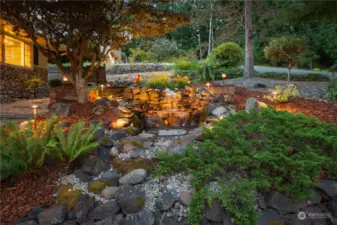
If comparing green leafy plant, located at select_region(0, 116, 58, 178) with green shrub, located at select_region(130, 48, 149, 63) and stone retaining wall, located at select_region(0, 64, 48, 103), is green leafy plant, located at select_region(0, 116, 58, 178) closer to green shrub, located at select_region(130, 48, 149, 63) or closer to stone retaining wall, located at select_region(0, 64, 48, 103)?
stone retaining wall, located at select_region(0, 64, 48, 103)

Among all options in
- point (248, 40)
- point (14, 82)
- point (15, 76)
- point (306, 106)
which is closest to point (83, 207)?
point (306, 106)

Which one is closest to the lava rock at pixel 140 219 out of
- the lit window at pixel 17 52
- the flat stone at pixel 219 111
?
the flat stone at pixel 219 111

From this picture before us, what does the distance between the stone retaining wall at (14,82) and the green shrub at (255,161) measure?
26.4 ft

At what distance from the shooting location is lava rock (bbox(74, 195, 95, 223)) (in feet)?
9.87

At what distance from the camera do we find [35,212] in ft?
9.79

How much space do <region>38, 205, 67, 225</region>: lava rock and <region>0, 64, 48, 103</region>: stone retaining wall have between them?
7.57 m

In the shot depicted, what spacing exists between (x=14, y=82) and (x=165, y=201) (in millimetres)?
9062

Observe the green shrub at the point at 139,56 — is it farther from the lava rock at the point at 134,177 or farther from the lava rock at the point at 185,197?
the lava rock at the point at 185,197

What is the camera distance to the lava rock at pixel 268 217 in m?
3.03

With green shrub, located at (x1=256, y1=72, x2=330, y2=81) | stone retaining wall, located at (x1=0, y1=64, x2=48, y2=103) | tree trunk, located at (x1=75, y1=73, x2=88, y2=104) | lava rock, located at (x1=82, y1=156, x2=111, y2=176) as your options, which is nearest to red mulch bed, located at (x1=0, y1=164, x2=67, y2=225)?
lava rock, located at (x1=82, y1=156, x2=111, y2=176)

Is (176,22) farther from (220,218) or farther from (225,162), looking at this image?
(220,218)

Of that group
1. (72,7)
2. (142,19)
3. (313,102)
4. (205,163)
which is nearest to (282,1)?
(313,102)

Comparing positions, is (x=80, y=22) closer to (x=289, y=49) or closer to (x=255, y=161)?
(x=255, y=161)

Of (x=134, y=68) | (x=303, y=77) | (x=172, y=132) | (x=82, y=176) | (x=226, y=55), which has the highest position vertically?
(x=134, y=68)
